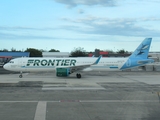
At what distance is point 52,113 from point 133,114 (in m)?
3.51

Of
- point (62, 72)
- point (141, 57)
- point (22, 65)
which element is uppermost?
point (141, 57)

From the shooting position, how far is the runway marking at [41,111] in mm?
8880

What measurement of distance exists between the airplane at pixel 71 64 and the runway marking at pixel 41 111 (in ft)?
53.3

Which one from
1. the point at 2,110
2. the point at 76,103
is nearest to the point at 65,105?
the point at 76,103

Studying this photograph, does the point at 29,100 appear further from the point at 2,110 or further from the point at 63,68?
the point at 63,68

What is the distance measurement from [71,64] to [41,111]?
67.1 feet

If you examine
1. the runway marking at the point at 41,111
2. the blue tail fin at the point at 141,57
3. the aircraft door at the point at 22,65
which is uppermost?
the blue tail fin at the point at 141,57

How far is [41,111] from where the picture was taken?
995 cm

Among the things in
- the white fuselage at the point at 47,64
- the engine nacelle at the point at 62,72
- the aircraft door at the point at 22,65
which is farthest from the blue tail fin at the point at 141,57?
the aircraft door at the point at 22,65

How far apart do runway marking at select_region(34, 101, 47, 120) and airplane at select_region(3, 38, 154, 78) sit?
16253mm

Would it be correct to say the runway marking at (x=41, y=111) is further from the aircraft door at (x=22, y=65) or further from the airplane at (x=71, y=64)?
the aircraft door at (x=22, y=65)

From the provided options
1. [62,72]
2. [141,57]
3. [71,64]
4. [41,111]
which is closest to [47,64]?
[62,72]

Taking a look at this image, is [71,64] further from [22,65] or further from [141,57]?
[141,57]

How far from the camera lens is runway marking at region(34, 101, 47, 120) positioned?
888 cm
